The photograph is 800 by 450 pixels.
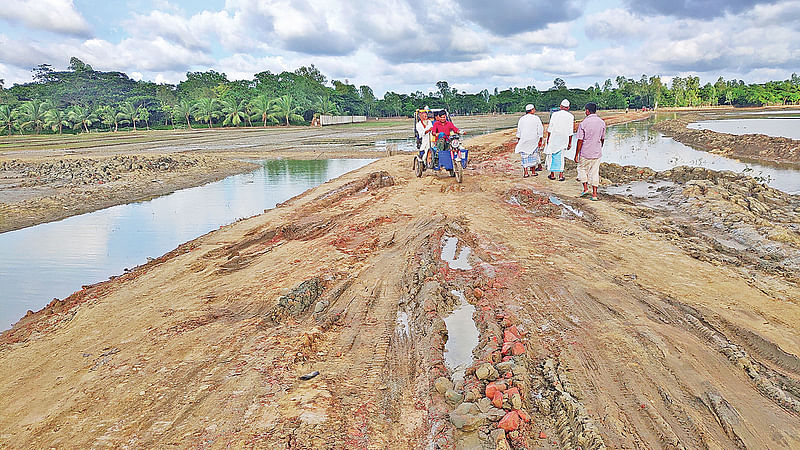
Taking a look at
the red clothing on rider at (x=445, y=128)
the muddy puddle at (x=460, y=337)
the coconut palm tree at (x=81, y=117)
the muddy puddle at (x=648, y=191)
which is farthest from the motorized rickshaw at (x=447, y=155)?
the coconut palm tree at (x=81, y=117)

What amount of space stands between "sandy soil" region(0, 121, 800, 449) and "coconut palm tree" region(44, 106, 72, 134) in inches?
A: 2809

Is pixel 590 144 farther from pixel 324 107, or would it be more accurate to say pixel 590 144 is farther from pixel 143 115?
pixel 324 107

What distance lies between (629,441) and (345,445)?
1846 millimetres

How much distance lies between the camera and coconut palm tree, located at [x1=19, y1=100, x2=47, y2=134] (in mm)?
64625

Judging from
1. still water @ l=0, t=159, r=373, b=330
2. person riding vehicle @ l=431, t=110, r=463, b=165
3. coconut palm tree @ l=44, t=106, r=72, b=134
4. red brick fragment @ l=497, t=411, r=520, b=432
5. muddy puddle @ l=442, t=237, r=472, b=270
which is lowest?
still water @ l=0, t=159, r=373, b=330

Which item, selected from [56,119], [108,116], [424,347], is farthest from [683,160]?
[56,119]

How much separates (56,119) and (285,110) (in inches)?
1178

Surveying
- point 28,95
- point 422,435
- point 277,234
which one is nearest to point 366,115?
point 28,95

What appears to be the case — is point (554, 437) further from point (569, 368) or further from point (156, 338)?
point (156, 338)

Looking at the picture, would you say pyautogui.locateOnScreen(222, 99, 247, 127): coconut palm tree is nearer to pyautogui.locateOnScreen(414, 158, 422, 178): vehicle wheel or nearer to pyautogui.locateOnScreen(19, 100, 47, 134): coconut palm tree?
pyautogui.locateOnScreen(19, 100, 47, 134): coconut palm tree

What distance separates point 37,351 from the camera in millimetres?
5121

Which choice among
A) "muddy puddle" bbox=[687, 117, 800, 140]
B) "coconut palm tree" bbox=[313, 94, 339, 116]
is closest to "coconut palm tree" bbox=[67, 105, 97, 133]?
"coconut palm tree" bbox=[313, 94, 339, 116]

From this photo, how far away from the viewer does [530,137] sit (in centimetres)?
1290

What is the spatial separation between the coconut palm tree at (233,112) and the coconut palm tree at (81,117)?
57.9ft
